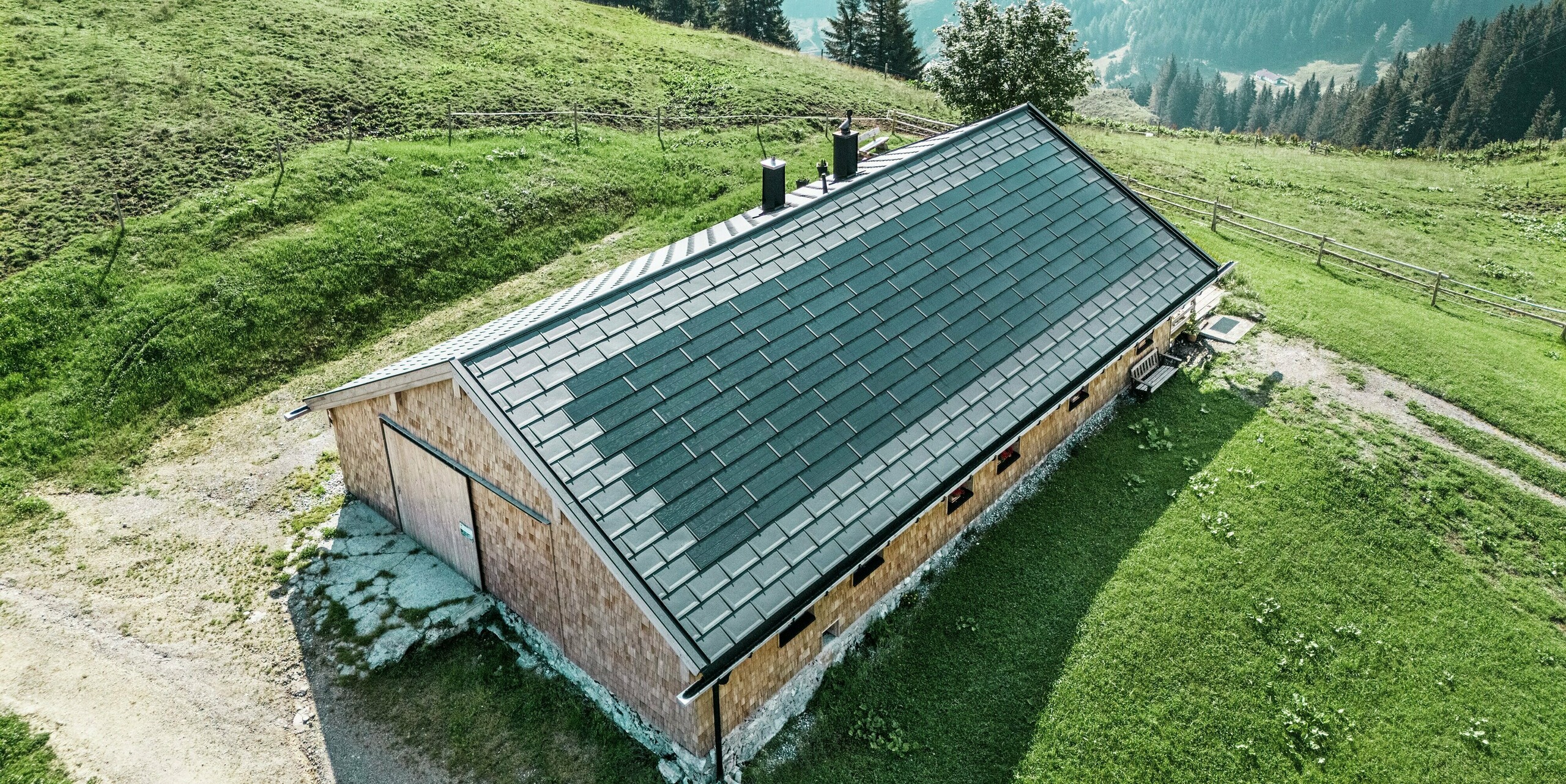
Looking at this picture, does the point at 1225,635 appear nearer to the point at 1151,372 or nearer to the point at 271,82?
the point at 1151,372

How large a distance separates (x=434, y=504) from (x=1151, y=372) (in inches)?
642

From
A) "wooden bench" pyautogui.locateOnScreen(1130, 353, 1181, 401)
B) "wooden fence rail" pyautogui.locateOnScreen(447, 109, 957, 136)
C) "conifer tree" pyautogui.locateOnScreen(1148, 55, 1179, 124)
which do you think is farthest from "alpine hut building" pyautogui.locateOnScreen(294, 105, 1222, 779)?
"conifer tree" pyautogui.locateOnScreen(1148, 55, 1179, 124)

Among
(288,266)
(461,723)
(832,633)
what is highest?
(288,266)

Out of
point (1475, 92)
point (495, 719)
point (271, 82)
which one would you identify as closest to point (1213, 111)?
point (1475, 92)

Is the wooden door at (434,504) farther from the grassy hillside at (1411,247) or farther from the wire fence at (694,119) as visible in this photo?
the grassy hillside at (1411,247)

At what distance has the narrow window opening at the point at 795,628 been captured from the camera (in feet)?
43.5

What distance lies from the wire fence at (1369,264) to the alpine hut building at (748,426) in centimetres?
1643

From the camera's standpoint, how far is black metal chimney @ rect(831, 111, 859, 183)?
1817 centimetres

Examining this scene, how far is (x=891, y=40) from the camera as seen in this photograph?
66750mm

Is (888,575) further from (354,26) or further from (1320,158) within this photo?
(1320,158)

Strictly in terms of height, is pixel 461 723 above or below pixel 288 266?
below

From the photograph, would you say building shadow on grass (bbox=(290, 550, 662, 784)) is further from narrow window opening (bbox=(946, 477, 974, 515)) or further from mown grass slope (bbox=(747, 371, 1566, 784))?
narrow window opening (bbox=(946, 477, 974, 515))

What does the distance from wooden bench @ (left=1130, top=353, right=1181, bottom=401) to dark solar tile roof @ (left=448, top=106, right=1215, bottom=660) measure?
2.24 m

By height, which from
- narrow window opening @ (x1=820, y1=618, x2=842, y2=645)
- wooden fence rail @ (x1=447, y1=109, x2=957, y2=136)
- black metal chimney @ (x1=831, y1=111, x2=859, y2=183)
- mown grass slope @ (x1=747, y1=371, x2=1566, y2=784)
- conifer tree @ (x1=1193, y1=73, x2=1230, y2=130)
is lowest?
conifer tree @ (x1=1193, y1=73, x2=1230, y2=130)
